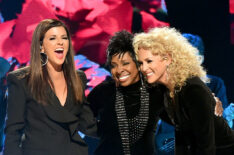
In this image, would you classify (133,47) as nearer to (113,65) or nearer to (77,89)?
(113,65)

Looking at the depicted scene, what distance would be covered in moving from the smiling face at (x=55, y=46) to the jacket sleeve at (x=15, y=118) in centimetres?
32

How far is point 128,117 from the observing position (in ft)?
7.21

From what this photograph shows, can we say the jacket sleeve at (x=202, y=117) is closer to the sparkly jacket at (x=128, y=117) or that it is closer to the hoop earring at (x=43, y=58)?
the sparkly jacket at (x=128, y=117)

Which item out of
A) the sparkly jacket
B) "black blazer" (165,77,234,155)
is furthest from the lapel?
"black blazer" (165,77,234,155)

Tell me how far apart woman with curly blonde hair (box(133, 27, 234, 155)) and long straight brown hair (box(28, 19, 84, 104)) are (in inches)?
19.5

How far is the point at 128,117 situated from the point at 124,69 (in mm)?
377

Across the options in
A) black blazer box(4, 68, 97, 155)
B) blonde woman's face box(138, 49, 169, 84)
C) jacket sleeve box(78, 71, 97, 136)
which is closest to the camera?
black blazer box(4, 68, 97, 155)

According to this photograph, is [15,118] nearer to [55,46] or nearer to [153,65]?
[55,46]

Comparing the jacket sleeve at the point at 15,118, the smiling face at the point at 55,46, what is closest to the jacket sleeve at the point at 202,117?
the smiling face at the point at 55,46

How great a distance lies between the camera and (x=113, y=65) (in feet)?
7.54

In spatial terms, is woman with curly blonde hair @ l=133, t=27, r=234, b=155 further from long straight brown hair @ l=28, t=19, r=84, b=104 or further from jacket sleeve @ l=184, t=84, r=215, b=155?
long straight brown hair @ l=28, t=19, r=84, b=104

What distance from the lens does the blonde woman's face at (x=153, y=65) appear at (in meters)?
1.96

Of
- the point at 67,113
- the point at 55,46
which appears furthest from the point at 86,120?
the point at 55,46

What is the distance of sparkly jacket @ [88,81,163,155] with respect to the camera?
7.08 feet
